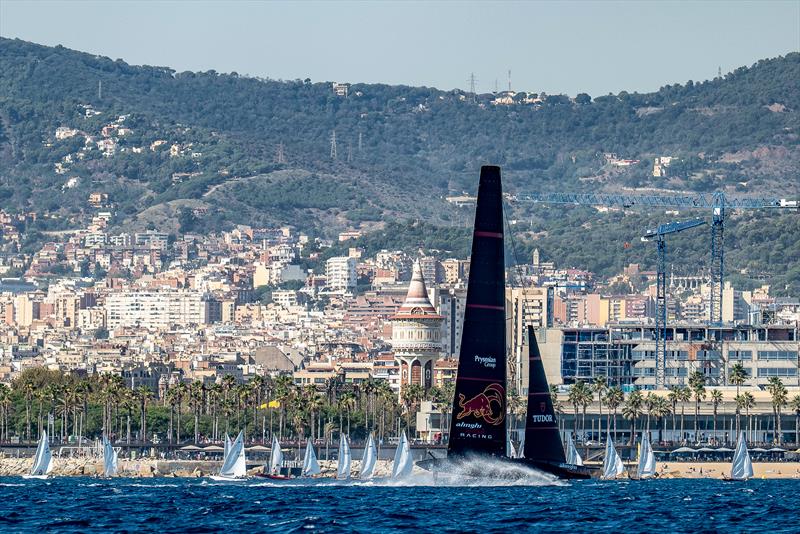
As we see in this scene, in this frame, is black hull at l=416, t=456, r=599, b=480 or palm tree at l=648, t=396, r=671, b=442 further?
palm tree at l=648, t=396, r=671, b=442

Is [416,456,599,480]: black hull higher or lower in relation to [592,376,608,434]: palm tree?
lower

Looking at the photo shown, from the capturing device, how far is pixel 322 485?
363 ft

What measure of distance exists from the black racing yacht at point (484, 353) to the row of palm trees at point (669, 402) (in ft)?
259

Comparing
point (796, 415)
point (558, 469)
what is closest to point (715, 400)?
point (796, 415)

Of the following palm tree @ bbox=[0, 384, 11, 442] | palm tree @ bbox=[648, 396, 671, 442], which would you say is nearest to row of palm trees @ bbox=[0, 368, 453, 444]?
palm tree @ bbox=[0, 384, 11, 442]

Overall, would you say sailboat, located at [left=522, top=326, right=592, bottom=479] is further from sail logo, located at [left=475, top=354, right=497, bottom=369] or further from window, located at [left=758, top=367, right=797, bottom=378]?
window, located at [left=758, top=367, right=797, bottom=378]

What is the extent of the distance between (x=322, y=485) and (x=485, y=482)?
92.1 feet

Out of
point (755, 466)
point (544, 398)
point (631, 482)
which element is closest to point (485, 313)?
point (544, 398)

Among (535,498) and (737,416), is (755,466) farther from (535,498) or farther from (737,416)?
(535,498)

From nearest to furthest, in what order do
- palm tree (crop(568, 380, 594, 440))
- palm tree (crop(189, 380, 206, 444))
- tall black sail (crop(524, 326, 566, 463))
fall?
tall black sail (crop(524, 326, 566, 463)), palm tree (crop(568, 380, 594, 440)), palm tree (crop(189, 380, 206, 444))

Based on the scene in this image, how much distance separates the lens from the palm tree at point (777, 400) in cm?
16300

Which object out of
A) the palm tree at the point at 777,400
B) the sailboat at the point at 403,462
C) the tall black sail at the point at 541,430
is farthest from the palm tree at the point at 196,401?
the tall black sail at the point at 541,430

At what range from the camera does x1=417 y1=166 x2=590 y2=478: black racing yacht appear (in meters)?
82.0

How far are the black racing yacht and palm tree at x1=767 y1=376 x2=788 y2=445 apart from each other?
8217cm
